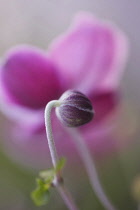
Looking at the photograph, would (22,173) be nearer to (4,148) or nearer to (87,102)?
(4,148)

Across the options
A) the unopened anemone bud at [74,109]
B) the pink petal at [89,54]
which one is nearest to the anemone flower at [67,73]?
the pink petal at [89,54]

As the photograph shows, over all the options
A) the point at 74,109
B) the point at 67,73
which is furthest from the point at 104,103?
the point at 74,109

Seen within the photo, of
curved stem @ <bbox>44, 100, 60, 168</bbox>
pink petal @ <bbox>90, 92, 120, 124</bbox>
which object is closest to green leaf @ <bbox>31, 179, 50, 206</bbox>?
curved stem @ <bbox>44, 100, 60, 168</bbox>

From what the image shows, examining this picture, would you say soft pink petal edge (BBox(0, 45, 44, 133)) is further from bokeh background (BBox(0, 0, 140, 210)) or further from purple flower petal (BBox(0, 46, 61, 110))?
bokeh background (BBox(0, 0, 140, 210))

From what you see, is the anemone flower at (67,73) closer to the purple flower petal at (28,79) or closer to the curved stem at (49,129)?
the purple flower petal at (28,79)

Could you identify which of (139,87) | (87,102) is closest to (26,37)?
(139,87)

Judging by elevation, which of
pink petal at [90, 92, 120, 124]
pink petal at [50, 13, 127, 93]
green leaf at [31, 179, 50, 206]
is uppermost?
pink petal at [50, 13, 127, 93]
